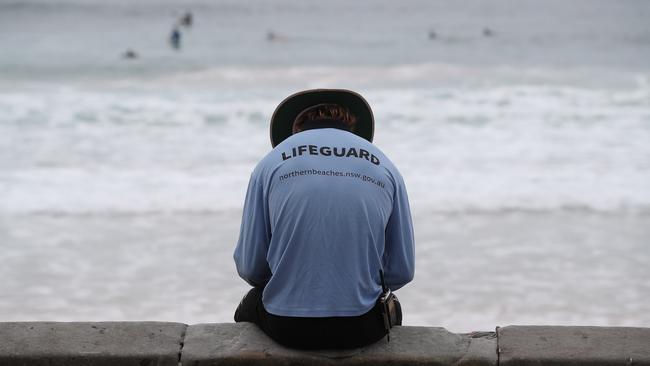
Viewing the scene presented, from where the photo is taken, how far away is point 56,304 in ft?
19.7

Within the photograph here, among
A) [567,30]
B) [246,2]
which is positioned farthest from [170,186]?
[246,2]

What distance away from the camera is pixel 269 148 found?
1273 cm

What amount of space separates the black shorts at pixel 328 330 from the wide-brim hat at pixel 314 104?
65 centimetres

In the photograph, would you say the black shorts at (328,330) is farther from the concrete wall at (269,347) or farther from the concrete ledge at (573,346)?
the concrete ledge at (573,346)

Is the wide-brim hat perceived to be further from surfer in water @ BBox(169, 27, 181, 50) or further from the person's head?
surfer in water @ BBox(169, 27, 181, 50)

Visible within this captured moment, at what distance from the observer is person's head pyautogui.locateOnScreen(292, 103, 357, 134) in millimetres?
2846

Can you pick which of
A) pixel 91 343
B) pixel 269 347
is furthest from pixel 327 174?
pixel 91 343

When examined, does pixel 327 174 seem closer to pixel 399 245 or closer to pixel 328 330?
pixel 399 245

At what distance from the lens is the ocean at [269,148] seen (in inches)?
248

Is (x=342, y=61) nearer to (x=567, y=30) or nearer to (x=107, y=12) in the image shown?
(x=567, y=30)

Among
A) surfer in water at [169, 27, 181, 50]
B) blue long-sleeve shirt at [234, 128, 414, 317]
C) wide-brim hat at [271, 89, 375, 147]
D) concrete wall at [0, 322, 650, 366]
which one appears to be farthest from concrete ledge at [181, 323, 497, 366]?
surfer in water at [169, 27, 181, 50]

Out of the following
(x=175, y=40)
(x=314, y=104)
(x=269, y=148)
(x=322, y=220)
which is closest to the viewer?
(x=322, y=220)

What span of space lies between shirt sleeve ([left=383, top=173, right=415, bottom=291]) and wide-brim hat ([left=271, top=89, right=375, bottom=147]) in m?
0.34

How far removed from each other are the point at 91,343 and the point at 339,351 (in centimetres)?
80
